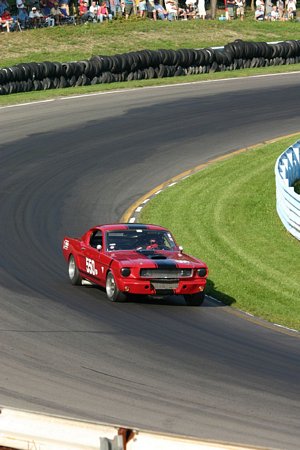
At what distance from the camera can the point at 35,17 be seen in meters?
51.2

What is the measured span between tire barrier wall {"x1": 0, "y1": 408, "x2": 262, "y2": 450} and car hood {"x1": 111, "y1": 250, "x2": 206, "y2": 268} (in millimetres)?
9135

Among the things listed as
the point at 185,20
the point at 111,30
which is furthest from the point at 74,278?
the point at 185,20

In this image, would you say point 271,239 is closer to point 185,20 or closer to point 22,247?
point 22,247

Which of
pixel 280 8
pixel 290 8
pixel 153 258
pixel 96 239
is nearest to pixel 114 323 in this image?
pixel 153 258

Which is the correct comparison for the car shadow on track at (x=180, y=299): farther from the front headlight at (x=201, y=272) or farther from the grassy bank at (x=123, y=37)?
the grassy bank at (x=123, y=37)

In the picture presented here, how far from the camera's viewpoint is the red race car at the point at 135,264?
1805cm

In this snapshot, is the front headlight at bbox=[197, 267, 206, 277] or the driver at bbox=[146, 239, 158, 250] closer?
the front headlight at bbox=[197, 267, 206, 277]

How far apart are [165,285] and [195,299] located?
2.76ft

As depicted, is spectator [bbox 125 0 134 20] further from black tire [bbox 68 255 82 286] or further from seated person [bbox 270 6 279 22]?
black tire [bbox 68 255 82 286]

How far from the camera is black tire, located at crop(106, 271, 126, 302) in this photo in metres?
18.2

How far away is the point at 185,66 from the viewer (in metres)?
46.4

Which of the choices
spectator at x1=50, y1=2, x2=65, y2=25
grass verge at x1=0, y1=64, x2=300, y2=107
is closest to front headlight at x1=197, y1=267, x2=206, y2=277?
grass verge at x1=0, y1=64, x2=300, y2=107

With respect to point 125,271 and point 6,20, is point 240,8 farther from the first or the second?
point 125,271

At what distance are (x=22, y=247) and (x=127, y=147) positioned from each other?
38.7 feet
